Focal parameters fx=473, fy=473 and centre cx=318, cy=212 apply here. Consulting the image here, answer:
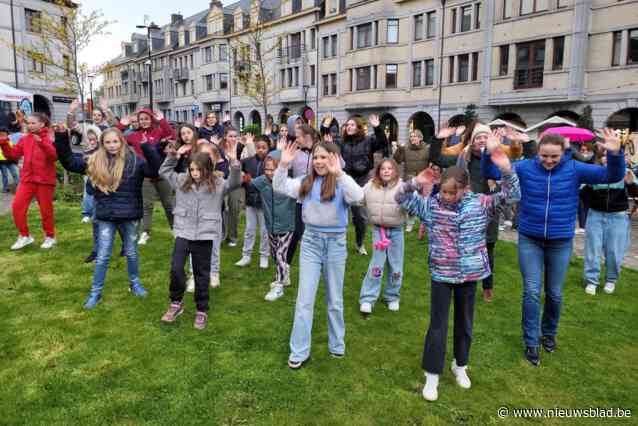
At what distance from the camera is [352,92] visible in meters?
36.4

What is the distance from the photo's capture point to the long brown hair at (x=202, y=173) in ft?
16.2

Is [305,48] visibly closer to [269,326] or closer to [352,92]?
[352,92]

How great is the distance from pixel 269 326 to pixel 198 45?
2169 inches

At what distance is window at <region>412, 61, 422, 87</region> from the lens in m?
33.0

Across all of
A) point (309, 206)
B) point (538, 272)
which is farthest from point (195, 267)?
point (538, 272)

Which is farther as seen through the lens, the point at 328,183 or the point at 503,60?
the point at 503,60

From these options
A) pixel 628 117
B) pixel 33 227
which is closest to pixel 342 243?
pixel 33 227

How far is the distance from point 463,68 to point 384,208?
27838mm

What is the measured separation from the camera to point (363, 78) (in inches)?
1407

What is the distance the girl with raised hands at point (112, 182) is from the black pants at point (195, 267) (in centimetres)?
96

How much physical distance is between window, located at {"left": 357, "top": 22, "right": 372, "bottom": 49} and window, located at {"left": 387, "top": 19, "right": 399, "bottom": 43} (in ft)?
4.95

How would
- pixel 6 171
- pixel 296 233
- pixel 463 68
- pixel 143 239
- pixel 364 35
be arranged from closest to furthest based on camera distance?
pixel 296 233, pixel 143 239, pixel 6 171, pixel 463 68, pixel 364 35

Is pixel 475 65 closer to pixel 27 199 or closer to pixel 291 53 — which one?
pixel 291 53

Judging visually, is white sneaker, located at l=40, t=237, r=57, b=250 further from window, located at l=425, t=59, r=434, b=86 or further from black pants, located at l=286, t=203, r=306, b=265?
window, located at l=425, t=59, r=434, b=86
